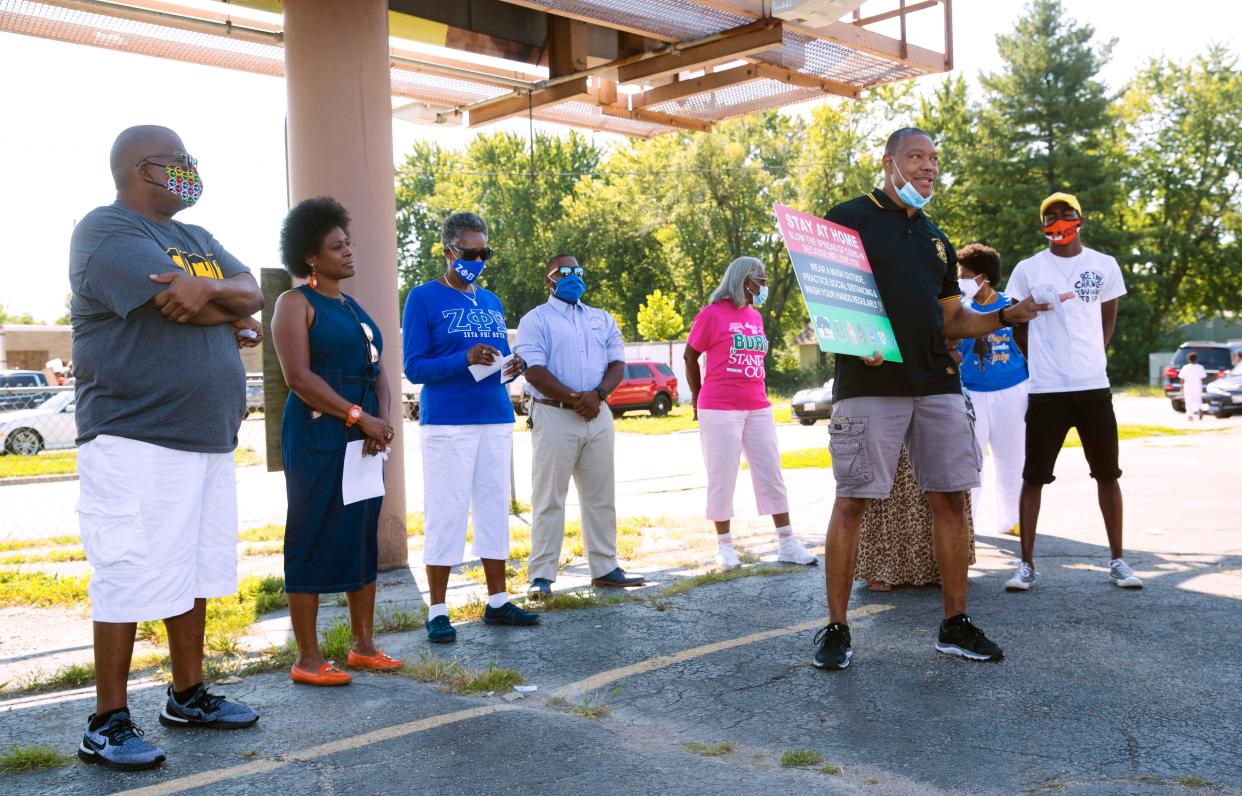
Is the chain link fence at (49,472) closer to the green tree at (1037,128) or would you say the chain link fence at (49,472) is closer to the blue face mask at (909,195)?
the blue face mask at (909,195)

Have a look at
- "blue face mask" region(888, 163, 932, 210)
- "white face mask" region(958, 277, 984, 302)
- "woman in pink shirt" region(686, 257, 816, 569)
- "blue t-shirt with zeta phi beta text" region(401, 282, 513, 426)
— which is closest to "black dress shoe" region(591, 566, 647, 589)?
"woman in pink shirt" region(686, 257, 816, 569)

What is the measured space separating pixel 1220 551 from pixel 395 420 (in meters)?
5.61

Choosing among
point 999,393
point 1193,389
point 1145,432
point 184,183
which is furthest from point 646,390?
point 184,183

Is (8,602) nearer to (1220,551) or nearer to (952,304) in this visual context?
(952,304)

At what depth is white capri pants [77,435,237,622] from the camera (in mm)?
3812

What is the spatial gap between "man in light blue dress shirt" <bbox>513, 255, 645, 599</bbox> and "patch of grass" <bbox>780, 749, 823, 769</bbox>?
3070 millimetres

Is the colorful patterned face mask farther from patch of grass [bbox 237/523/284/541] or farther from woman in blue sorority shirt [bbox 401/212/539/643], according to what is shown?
patch of grass [bbox 237/523/284/541]

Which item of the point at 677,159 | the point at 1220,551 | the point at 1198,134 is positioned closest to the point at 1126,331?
the point at 1198,134

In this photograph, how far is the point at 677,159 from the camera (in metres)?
59.0

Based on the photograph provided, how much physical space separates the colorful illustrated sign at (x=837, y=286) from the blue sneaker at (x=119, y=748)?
2924mm

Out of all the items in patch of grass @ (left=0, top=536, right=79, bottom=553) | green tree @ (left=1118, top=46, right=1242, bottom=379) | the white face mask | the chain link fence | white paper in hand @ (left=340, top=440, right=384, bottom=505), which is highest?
green tree @ (left=1118, top=46, right=1242, bottom=379)

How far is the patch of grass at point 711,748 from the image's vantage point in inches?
145

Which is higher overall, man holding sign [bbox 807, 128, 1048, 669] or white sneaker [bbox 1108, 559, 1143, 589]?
man holding sign [bbox 807, 128, 1048, 669]

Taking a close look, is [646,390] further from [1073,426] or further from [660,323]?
[1073,426]
